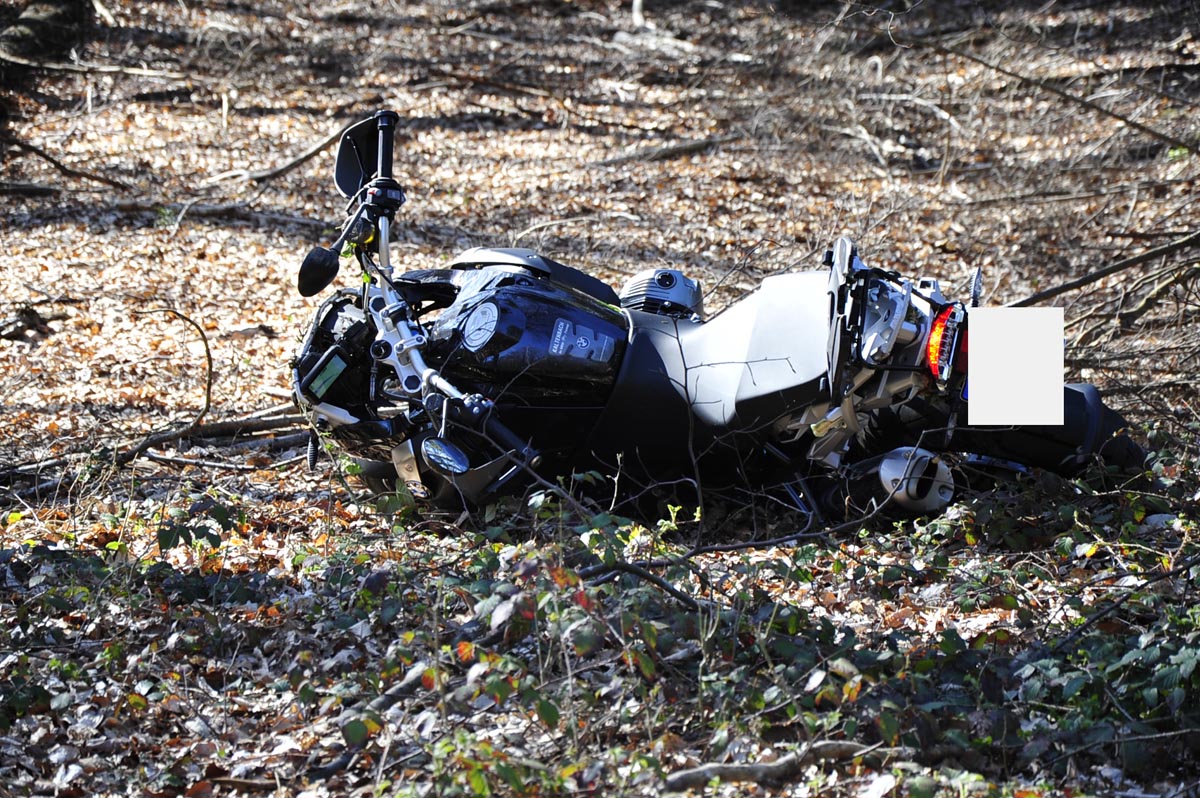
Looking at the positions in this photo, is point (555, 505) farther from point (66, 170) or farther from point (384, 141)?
point (66, 170)

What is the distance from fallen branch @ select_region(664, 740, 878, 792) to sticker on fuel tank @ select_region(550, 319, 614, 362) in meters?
2.28

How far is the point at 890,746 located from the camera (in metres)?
3.64

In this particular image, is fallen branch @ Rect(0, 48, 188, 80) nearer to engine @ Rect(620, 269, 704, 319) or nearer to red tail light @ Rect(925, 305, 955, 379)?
engine @ Rect(620, 269, 704, 319)

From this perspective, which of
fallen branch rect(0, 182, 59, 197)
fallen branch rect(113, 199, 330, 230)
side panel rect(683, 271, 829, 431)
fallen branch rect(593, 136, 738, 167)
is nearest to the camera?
side panel rect(683, 271, 829, 431)

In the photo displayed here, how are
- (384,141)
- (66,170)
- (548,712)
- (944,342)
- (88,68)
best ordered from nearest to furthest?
(548,712) < (944,342) < (384,141) < (66,170) < (88,68)

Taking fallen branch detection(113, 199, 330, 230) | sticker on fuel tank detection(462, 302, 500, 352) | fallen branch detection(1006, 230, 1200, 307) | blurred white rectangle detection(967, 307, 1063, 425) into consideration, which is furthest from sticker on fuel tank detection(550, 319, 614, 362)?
fallen branch detection(113, 199, 330, 230)

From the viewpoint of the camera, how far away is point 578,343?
544cm

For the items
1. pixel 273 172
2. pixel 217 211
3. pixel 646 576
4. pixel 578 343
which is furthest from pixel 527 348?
pixel 273 172

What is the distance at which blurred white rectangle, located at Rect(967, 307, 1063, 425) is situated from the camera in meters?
4.79

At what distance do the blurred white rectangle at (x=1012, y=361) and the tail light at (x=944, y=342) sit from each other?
2.1 inches

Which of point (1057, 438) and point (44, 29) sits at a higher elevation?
point (44, 29)

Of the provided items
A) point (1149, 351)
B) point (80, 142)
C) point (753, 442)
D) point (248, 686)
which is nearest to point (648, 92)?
point (80, 142)

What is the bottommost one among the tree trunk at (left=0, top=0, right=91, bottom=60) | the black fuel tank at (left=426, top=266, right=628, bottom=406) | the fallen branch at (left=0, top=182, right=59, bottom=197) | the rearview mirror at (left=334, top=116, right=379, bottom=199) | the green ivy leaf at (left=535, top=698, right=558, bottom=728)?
the green ivy leaf at (left=535, top=698, right=558, bottom=728)

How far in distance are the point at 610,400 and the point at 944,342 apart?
1476mm
